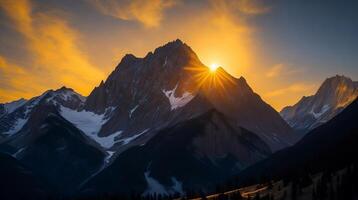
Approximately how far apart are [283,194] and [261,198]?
9166 mm

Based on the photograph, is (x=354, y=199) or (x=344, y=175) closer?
(x=354, y=199)

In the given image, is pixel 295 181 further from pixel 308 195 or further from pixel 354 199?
pixel 354 199

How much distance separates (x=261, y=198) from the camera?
19475 cm

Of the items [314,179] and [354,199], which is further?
[314,179]

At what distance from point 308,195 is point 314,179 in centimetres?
2314

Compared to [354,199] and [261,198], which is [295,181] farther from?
[354,199]

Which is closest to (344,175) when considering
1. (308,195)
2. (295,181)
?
(308,195)

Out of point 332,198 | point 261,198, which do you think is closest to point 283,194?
point 261,198

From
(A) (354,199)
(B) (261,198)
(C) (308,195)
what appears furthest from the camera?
(B) (261,198)

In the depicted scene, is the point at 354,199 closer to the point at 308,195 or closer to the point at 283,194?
the point at 308,195

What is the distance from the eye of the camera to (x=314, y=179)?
19912 centimetres

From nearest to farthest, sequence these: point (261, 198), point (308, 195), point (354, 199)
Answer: point (354, 199) < point (308, 195) < point (261, 198)

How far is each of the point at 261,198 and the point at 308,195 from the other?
21224 millimetres

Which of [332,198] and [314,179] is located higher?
[314,179]
